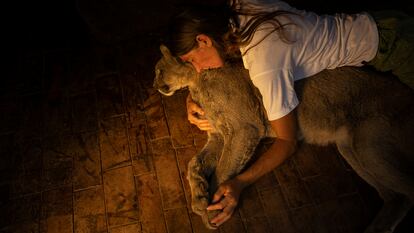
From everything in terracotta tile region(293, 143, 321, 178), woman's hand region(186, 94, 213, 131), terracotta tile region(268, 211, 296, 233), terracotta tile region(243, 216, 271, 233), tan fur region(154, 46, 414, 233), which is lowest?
terracotta tile region(243, 216, 271, 233)

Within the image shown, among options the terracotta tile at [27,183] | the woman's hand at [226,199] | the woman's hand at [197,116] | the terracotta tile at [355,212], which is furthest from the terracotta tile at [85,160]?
the terracotta tile at [355,212]

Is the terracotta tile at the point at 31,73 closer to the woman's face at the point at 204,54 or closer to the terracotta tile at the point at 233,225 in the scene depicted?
the woman's face at the point at 204,54

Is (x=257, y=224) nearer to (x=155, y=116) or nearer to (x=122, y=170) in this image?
(x=122, y=170)

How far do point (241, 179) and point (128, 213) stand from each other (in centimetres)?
87

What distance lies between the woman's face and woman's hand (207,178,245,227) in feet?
2.74

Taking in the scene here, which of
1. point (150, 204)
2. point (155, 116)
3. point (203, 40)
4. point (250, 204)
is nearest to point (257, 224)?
point (250, 204)

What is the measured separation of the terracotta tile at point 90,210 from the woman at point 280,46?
83cm

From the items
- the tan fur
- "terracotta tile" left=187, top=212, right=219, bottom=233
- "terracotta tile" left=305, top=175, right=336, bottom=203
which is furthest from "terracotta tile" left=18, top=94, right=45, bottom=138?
"terracotta tile" left=305, top=175, right=336, bottom=203

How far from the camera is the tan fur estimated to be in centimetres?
213

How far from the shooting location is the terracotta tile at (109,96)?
288cm

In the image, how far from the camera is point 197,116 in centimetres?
258

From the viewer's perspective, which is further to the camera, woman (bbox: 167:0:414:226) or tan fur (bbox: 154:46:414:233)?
Result: tan fur (bbox: 154:46:414:233)

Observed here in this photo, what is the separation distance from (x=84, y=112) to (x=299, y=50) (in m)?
1.92

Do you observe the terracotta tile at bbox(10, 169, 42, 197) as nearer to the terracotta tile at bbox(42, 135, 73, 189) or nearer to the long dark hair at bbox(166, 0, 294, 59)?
the terracotta tile at bbox(42, 135, 73, 189)
